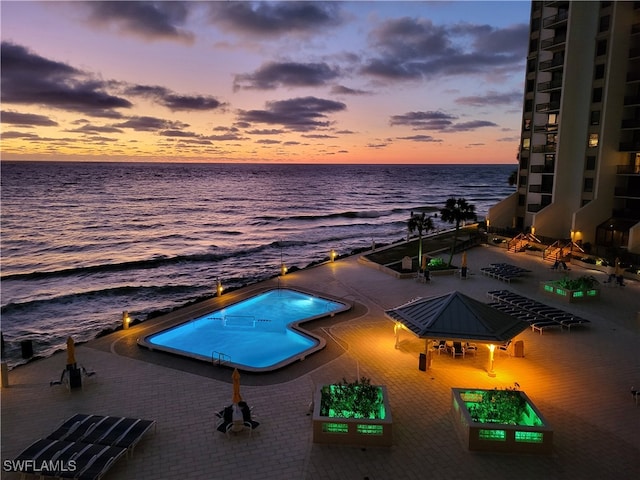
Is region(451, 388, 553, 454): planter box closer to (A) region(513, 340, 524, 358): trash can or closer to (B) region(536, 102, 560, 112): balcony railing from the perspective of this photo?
(A) region(513, 340, 524, 358): trash can

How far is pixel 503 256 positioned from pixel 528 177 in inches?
516

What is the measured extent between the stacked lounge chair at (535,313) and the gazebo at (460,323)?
3343 mm

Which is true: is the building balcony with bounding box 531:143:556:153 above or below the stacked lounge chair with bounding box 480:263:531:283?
above

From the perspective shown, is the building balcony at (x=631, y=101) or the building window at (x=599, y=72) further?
the building window at (x=599, y=72)

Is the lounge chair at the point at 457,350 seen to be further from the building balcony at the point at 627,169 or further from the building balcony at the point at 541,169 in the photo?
the building balcony at the point at 541,169

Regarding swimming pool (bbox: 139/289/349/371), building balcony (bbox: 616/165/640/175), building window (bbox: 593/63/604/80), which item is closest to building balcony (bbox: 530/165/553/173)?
building balcony (bbox: 616/165/640/175)

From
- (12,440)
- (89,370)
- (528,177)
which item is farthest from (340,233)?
(12,440)

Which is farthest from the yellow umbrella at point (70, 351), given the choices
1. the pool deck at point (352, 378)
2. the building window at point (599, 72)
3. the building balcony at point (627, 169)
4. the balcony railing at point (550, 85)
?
the balcony railing at point (550, 85)

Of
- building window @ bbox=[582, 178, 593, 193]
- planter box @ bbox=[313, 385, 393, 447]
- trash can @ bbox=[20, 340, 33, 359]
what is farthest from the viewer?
building window @ bbox=[582, 178, 593, 193]

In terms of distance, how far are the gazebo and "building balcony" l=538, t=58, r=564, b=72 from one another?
115ft

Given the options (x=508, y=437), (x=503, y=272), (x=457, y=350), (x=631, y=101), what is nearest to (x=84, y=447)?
(x=508, y=437)

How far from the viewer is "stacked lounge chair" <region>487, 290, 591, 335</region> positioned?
20.2 metres

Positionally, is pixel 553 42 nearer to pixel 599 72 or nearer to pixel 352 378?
pixel 599 72

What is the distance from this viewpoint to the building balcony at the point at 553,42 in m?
41.5
